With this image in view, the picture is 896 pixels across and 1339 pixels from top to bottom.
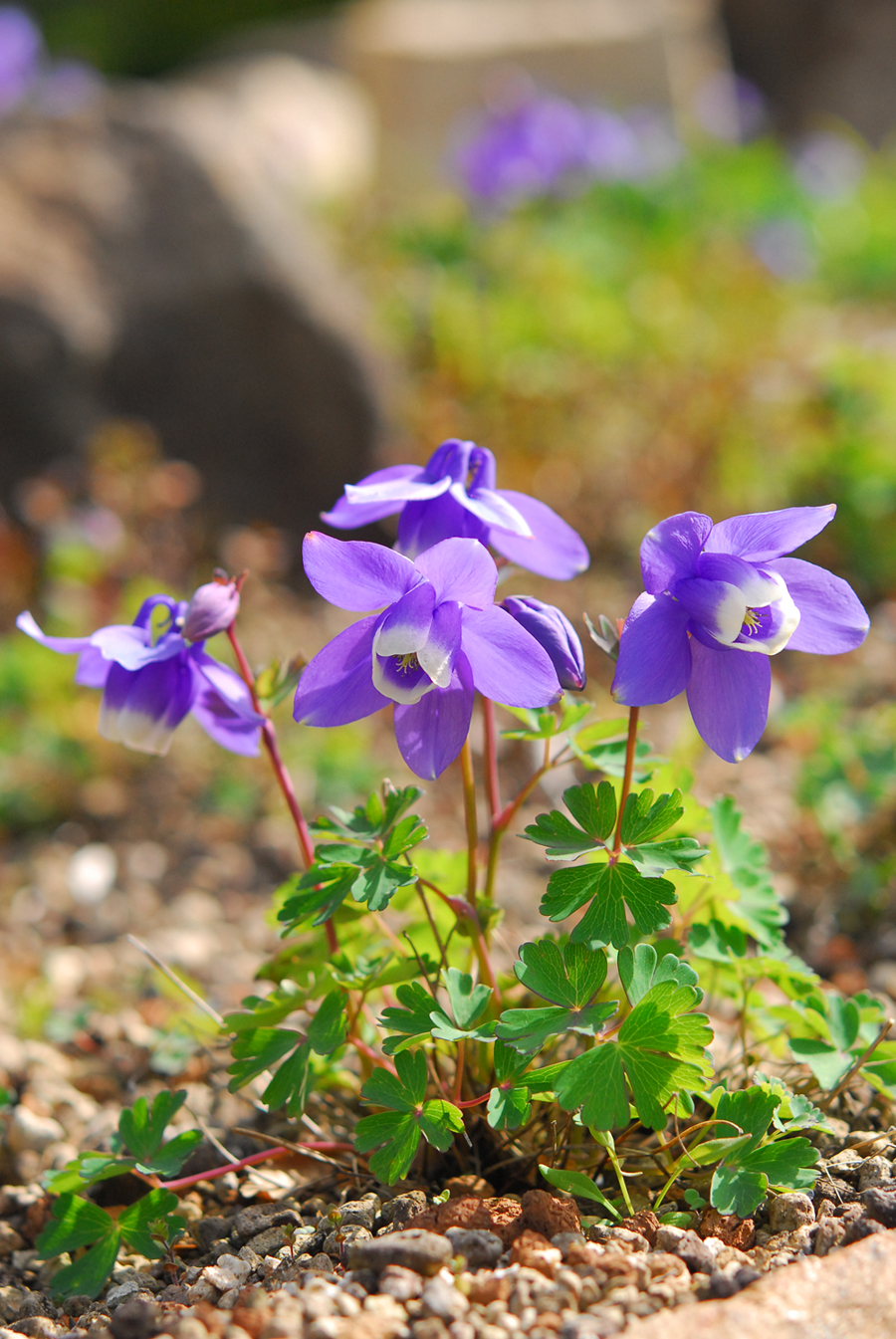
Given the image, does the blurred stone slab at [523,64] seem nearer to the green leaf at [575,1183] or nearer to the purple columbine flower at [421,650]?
the purple columbine flower at [421,650]

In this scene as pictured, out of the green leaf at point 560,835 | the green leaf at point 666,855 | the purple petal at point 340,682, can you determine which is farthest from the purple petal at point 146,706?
the green leaf at point 666,855

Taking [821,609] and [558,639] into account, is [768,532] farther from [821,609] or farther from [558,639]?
[558,639]

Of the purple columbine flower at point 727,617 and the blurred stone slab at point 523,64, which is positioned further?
the blurred stone slab at point 523,64

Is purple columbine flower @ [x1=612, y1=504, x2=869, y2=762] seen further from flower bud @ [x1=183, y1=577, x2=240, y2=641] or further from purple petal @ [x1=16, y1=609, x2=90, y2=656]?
purple petal @ [x1=16, y1=609, x2=90, y2=656]

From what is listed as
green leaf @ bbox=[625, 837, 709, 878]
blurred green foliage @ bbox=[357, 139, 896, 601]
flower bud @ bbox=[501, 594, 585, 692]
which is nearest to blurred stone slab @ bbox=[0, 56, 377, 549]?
blurred green foliage @ bbox=[357, 139, 896, 601]

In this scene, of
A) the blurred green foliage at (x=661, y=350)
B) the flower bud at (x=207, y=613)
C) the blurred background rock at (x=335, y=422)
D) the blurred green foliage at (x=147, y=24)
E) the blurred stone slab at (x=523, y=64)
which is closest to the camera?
the flower bud at (x=207, y=613)

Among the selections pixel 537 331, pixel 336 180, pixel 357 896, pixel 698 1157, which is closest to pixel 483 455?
pixel 357 896

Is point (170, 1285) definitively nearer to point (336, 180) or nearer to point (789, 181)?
point (789, 181)
